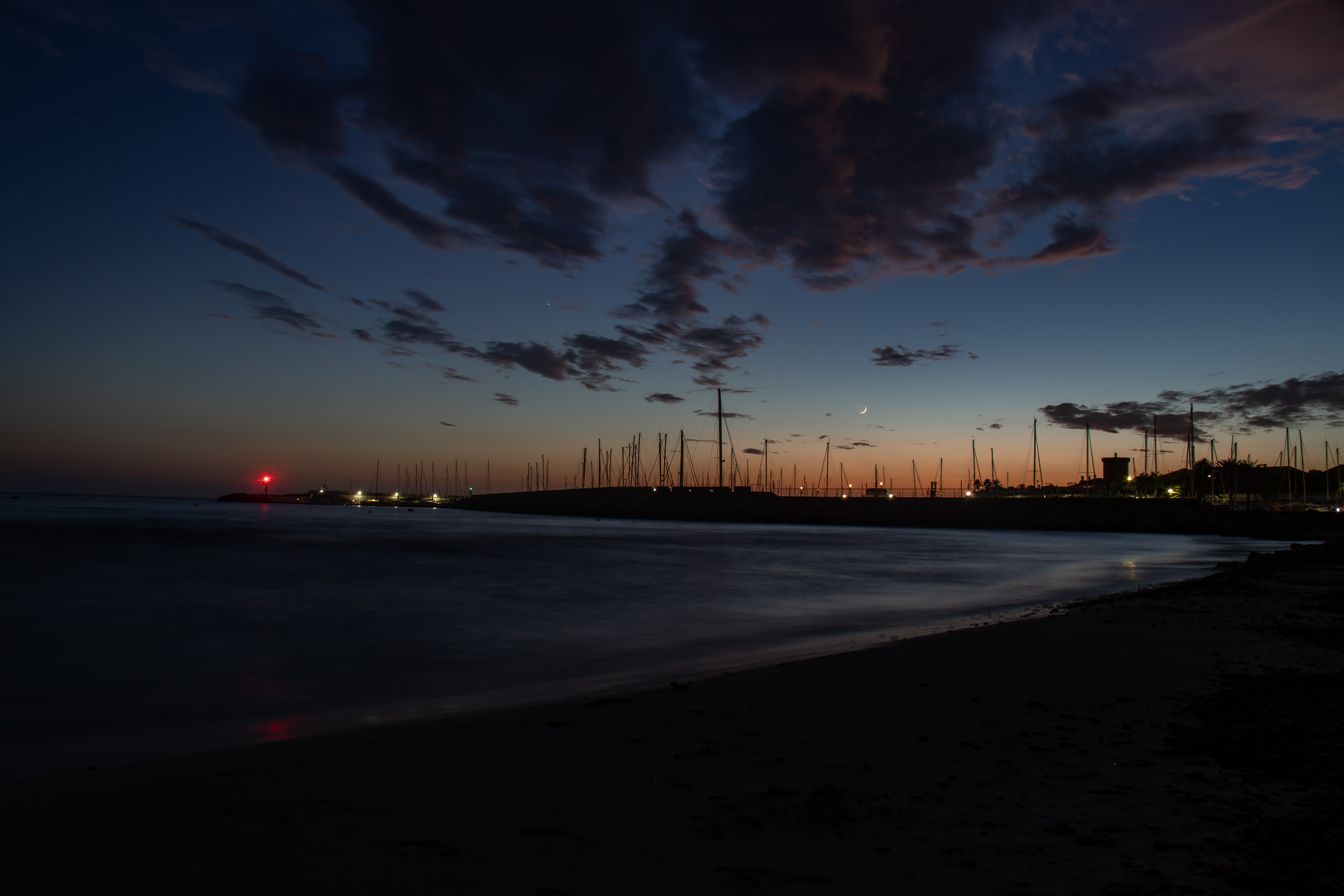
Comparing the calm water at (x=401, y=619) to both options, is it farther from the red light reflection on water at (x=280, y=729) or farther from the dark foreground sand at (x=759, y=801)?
the dark foreground sand at (x=759, y=801)

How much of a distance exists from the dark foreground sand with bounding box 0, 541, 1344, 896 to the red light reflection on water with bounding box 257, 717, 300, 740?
82cm

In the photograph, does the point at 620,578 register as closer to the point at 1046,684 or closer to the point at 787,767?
the point at 1046,684

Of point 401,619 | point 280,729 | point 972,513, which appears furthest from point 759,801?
point 972,513

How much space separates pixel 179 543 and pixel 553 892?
50813 mm

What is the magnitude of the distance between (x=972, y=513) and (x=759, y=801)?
9786 cm

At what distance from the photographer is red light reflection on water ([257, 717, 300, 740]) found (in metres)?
6.99

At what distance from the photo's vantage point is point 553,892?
128 inches

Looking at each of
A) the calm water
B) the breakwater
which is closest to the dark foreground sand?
the calm water

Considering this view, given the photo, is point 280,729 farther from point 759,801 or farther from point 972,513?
point 972,513

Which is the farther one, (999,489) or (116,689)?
(999,489)

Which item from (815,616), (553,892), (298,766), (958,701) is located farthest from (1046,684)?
(815,616)

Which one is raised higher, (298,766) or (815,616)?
(298,766)

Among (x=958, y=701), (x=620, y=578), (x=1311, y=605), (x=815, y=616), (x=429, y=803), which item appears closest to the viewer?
(x=429, y=803)

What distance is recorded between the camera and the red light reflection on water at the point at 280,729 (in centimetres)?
699
